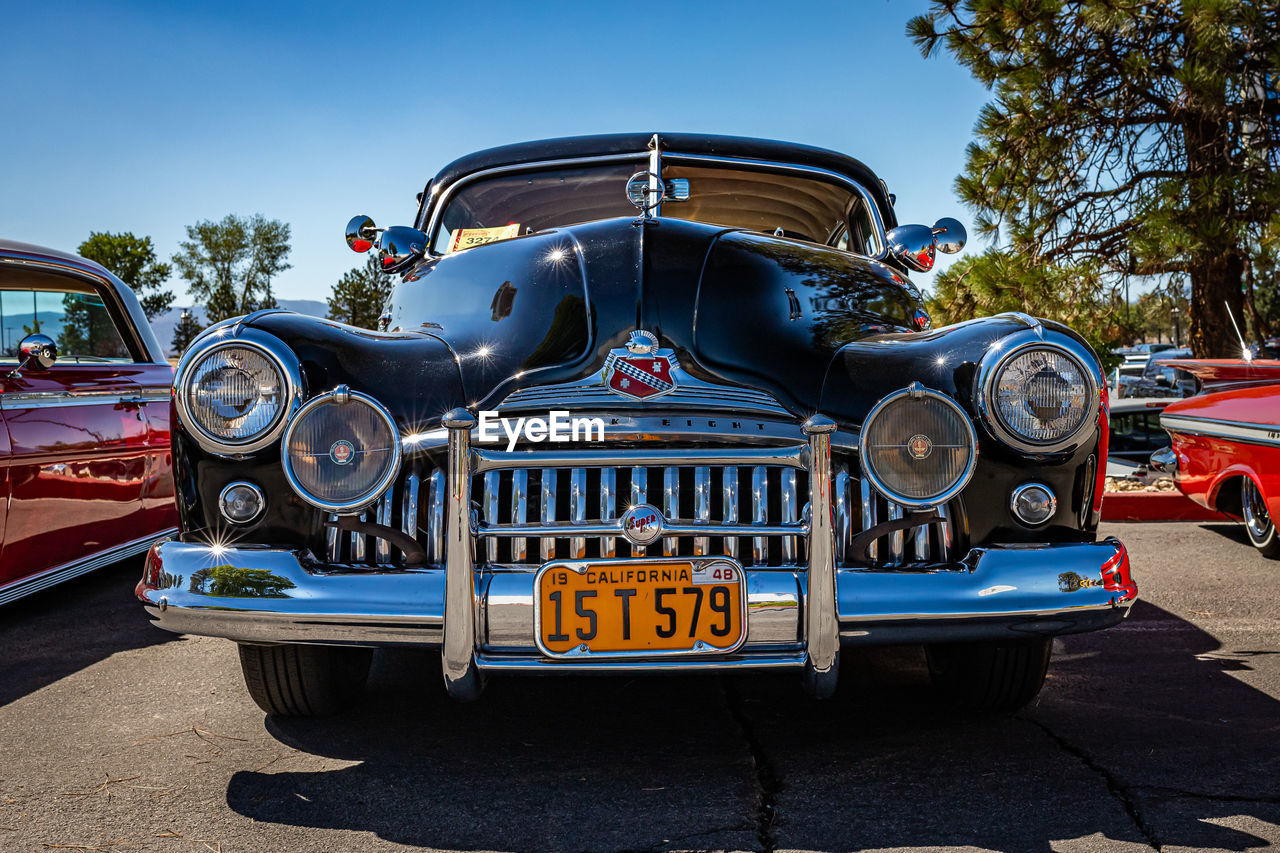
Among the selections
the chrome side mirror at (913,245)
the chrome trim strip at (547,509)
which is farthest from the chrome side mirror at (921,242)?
the chrome trim strip at (547,509)

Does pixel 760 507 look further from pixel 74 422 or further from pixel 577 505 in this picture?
pixel 74 422

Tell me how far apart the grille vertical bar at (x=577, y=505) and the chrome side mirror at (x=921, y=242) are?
1956 millimetres

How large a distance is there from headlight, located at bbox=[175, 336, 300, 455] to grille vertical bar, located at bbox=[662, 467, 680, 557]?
0.83m

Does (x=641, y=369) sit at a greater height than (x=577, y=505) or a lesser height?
greater

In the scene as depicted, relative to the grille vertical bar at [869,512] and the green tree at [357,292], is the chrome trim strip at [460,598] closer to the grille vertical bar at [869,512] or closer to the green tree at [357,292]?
the grille vertical bar at [869,512]

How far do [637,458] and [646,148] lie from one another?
1801 mm

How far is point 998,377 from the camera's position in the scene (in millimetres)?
2400

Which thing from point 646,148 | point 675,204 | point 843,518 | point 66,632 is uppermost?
point 646,148

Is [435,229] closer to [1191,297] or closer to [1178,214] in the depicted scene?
[1178,214]

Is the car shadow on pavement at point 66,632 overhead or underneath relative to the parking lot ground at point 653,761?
underneath

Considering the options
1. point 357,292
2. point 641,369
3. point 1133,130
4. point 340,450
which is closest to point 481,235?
point 641,369

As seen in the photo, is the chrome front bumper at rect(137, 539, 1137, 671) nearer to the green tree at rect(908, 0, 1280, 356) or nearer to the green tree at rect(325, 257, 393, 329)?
the green tree at rect(908, 0, 1280, 356)

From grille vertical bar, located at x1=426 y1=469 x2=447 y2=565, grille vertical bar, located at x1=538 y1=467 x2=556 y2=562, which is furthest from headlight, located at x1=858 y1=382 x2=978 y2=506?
grille vertical bar, located at x1=426 y1=469 x2=447 y2=565

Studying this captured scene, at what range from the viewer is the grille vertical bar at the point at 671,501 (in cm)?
229
